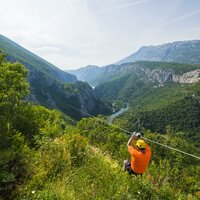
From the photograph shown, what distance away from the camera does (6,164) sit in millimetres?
7102

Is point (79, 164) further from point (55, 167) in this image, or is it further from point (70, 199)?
point (70, 199)

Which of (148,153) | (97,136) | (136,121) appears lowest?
(136,121)

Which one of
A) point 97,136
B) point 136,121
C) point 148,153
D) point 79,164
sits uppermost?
point 148,153

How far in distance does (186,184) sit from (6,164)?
1484 inches

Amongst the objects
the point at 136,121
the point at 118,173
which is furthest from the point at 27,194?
the point at 136,121

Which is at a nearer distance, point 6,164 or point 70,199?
point 70,199

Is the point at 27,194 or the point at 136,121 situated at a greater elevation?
the point at 27,194

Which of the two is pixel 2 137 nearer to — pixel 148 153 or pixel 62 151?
pixel 62 151

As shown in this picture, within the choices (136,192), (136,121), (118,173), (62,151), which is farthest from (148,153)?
(136,121)

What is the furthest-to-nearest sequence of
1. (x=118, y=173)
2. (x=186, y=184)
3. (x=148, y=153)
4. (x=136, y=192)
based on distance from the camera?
1. (x=186, y=184)
2. (x=148, y=153)
3. (x=118, y=173)
4. (x=136, y=192)

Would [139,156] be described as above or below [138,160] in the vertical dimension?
above

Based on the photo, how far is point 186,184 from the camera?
39.3 meters

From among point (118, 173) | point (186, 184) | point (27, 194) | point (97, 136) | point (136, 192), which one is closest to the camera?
point (27, 194)

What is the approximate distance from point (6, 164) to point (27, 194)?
166cm
